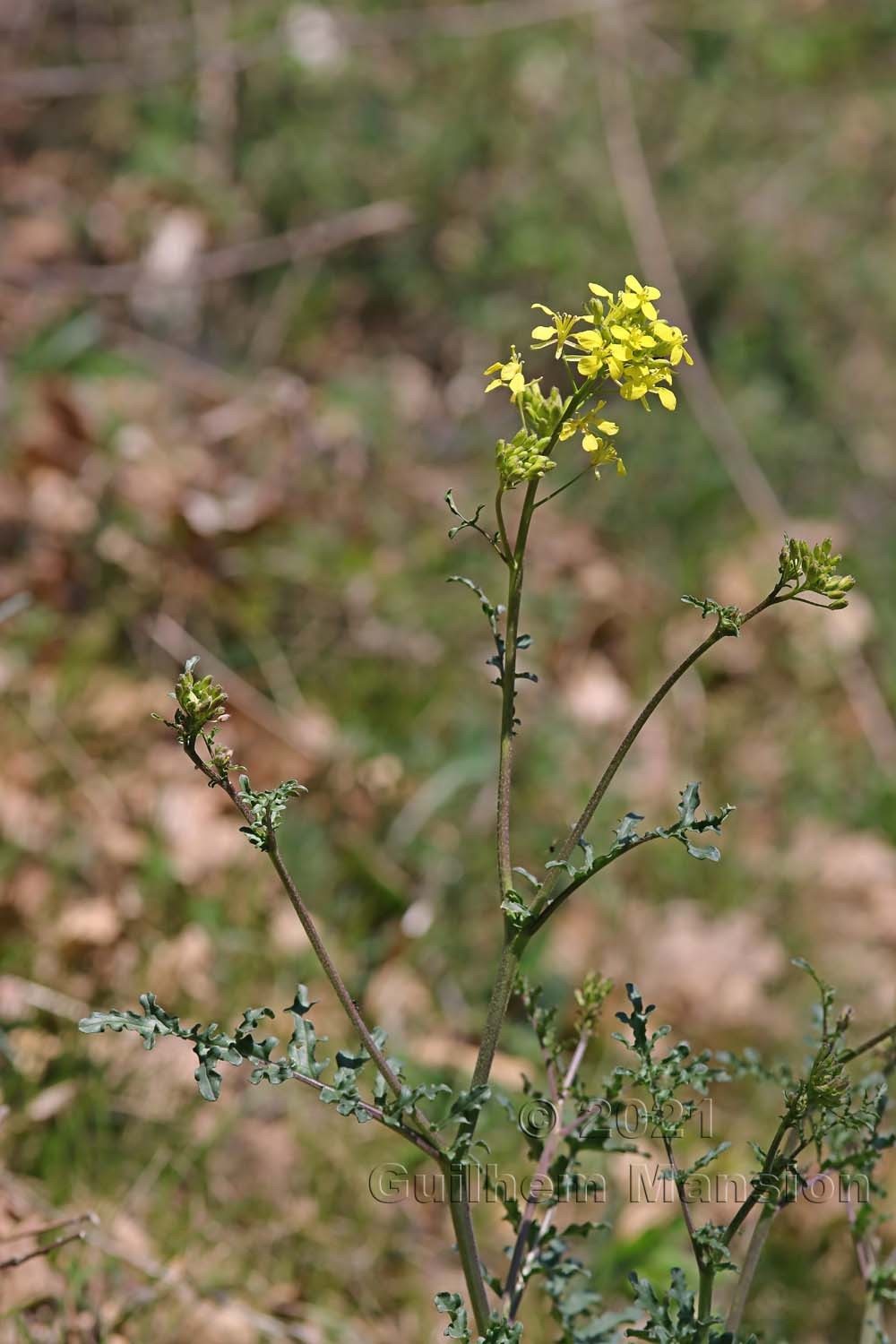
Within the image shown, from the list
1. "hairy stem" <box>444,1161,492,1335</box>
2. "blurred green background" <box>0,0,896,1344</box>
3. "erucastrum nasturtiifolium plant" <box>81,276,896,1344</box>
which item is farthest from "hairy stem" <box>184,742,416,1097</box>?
"blurred green background" <box>0,0,896,1344</box>

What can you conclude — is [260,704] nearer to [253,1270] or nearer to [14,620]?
[14,620]

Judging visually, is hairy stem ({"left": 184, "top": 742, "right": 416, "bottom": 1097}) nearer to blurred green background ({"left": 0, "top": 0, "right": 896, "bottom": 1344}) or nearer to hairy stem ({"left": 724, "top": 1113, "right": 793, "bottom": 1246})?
hairy stem ({"left": 724, "top": 1113, "right": 793, "bottom": 1246})

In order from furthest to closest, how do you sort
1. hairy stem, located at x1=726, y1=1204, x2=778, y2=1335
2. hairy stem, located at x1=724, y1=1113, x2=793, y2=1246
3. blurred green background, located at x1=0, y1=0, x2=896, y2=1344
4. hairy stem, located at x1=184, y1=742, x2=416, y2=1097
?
1. blurred green background, located at x1=0, y1=0, x2=896, y2=1344
2. hairy stem, located at x1=726, y1=1204, x2=778, y2=1335
3. hairy stem, located at x1=724, y1=1113, x2=793, y2=1246
4. hairy stem, located at x1=184, y1=742, x2=416, y2=1097

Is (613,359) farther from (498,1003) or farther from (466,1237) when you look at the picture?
(466,1237)

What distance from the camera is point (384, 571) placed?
12.0 feet

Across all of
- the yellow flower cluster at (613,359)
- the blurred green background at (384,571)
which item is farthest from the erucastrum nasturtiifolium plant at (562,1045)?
the blurred green background at (384,571)

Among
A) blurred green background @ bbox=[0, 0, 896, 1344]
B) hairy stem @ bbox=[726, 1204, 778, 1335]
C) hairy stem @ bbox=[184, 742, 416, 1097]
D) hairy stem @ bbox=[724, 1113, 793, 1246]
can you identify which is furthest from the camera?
blurred green background @ bbox=[0, 0, 896, 1344]

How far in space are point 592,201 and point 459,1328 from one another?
4.06 meters

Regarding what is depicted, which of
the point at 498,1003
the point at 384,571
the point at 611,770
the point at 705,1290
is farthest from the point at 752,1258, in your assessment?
the point at 384,571

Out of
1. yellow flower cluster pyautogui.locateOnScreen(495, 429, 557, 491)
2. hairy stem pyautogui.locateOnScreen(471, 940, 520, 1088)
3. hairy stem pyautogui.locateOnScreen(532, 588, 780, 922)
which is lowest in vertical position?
hairy stem pyautogui.locateOnScreen(471, 940, 520, 1088)

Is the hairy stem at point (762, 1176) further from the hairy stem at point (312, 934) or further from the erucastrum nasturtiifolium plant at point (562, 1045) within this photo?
the hairy stem at point (312, 934)

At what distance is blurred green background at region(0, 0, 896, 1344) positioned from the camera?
2.39 meters

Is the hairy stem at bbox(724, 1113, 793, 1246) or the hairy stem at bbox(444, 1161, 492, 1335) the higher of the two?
the hairy stem at bbox(724, 1113, 793, 1246)

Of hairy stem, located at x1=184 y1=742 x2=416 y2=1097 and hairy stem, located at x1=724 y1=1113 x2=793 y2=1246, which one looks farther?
hairy stem, located at x1=724 y1=1113 x2=793 y2=1246
